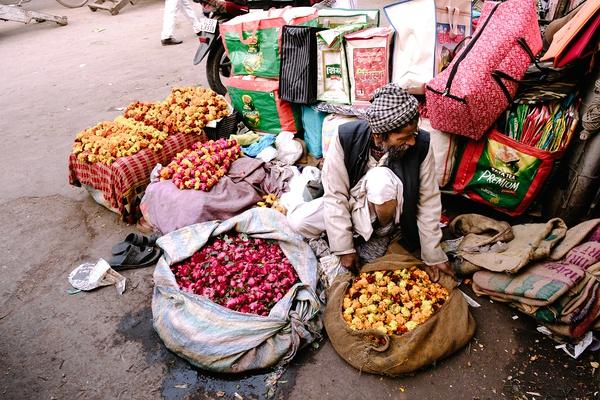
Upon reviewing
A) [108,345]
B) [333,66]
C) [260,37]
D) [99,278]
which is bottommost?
[108,345]

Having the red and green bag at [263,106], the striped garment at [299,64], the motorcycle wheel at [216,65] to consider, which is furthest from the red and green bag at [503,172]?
the motorcycle wheel at [216,65]

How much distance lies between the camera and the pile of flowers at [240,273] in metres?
2.49

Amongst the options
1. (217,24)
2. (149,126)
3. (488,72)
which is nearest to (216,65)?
(217,24)

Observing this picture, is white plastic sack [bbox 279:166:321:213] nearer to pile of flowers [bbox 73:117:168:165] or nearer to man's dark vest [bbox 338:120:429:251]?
man's dark vest [bbox 338:120:429:251]

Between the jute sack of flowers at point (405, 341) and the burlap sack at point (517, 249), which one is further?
the burlap sack at point (517, 249)

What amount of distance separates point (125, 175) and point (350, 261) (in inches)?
75.9

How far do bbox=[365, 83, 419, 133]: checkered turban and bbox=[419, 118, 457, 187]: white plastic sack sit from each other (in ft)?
3.01

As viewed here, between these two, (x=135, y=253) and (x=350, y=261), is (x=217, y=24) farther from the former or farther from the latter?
(x=350, y=261)

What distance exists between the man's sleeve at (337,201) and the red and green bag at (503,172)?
3.32 feet

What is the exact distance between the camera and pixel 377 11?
137 inches

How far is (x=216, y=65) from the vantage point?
5043 mm

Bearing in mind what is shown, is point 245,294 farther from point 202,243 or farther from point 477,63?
point 477,63

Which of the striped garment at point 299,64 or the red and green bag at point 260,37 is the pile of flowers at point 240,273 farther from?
the red and green bag at point 260,37

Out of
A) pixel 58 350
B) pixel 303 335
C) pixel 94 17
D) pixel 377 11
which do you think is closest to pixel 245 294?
pixel 303 335
